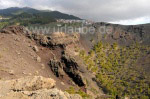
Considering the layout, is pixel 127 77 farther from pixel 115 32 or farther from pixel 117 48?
pixel 115 32

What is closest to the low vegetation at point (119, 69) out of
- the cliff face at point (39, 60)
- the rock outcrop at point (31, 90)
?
the cliff face at point (39, 60)

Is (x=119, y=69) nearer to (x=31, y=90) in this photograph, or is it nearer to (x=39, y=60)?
(x=39, y=60)

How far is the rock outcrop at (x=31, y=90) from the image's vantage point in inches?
518

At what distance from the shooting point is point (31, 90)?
17.3 meters

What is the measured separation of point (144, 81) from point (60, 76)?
3261 cm

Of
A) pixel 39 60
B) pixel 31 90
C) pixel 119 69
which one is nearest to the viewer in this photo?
pixel 31 90

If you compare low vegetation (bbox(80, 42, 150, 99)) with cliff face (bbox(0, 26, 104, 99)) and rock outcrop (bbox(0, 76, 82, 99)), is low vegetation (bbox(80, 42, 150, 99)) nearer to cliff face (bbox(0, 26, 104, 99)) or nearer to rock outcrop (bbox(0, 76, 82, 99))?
cliff face (bbox(0, 26, 104, 99))

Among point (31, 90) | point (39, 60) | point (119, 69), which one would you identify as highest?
point (31, 90)

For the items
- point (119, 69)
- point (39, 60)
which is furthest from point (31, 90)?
point (119, 69)

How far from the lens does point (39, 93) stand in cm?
1358

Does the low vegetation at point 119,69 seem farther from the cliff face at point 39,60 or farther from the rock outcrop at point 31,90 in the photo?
the rock outcrop at point 31,90

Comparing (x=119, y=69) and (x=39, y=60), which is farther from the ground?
(x=39, y=60)

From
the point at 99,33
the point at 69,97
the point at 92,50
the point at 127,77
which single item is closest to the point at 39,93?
the point at 69,97

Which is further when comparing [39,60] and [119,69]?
[119,69]
